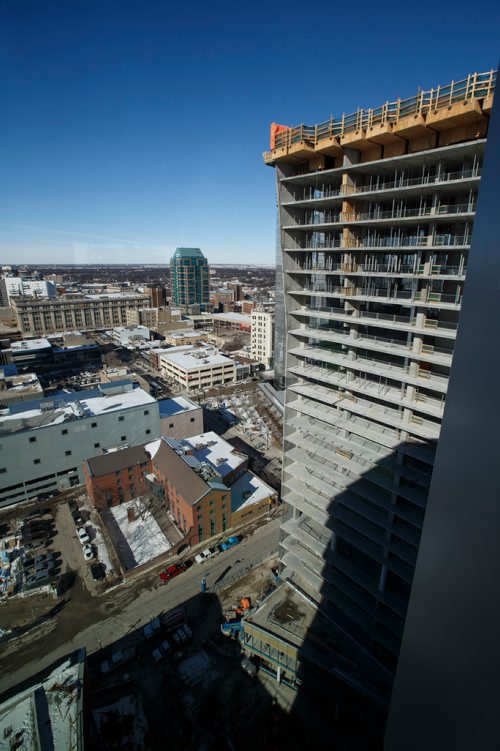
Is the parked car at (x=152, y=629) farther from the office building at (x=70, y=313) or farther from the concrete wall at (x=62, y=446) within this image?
the office building at (x=70, y=313)

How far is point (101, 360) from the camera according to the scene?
83250 mm

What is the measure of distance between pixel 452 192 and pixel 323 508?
1455 cm

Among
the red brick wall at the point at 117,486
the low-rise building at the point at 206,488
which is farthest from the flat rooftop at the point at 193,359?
the red brick wall at the point at 117,486

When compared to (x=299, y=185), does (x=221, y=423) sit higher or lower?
lower

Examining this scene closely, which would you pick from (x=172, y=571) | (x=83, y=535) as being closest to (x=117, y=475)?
(x=83, y=535)

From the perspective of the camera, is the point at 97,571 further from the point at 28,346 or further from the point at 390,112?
the point at 28,346

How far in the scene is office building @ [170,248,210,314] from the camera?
128 metres

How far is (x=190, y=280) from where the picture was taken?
434 ft

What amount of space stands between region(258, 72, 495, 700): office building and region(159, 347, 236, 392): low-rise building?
44.2 metres

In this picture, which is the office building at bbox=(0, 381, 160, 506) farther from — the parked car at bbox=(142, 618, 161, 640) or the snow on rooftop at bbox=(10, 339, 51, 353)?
the snow on rooftop at bbox=(10, 339, 51, 353)

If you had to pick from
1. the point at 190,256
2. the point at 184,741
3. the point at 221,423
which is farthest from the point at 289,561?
the point at 190,256

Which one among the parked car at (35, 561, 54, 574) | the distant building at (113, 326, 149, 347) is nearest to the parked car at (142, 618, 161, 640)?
the parked car at (35, 561, 54, 574)

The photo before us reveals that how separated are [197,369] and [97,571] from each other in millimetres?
38736

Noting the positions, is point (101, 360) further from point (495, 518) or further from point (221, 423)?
point (495, 518)
